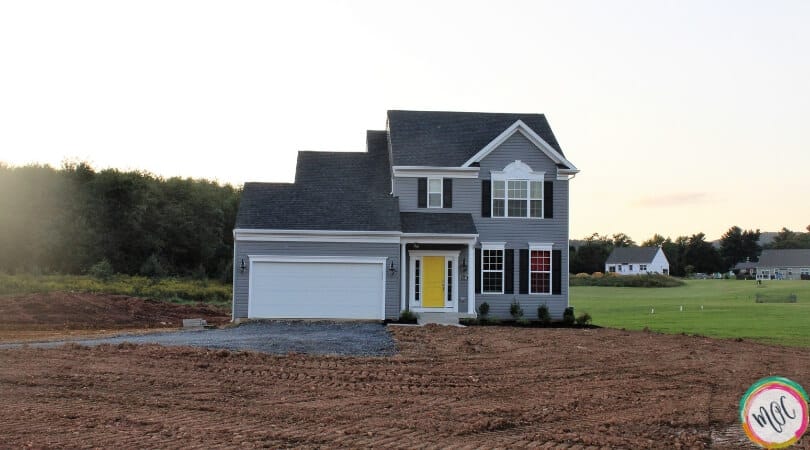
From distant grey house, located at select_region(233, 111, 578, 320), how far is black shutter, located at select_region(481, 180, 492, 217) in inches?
1.3

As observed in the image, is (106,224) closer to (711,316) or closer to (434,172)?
(434,172)

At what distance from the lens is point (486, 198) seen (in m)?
26.3

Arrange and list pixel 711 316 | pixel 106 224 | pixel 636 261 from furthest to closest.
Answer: pixel 636 261 < pixel 106 224 < pixel 711 316

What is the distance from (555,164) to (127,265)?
96.0 feet

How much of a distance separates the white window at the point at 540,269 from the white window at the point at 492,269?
1033 millimetres

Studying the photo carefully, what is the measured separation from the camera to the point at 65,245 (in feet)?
139

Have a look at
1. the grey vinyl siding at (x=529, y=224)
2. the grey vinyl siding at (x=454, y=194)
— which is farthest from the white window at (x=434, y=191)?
the grey vinyl siding at (x=529, y=224)

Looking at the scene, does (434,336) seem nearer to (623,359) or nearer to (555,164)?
(623,359)

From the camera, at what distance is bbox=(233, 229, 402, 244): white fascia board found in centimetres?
2364

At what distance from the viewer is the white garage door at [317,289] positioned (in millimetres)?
23797

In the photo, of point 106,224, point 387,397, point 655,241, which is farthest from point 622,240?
point 387,397

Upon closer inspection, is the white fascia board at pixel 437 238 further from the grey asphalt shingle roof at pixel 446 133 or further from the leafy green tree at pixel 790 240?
the leafy green tree at pixel 790 240

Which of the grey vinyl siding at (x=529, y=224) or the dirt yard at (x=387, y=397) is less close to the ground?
the grey vinyl siding at (x=529, y=224)

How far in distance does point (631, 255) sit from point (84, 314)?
250 feet
